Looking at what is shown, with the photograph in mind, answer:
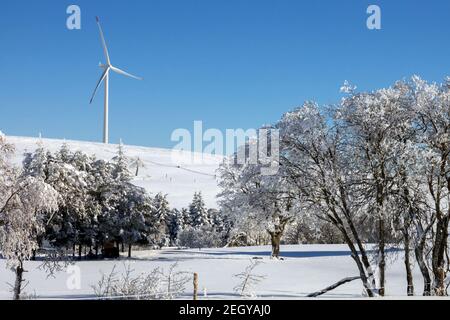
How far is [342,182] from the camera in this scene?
1522cm

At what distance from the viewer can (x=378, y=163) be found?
49.0 feet

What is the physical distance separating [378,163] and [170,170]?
11442cm

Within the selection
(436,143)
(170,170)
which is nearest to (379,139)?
(436,143)

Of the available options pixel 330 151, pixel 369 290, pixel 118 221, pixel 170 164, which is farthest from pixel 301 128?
pixel 170 164

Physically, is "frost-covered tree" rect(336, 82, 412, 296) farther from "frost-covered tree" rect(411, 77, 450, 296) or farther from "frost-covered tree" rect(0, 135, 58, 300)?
"frost-covered tree" rect(0, 135, 58, 300)

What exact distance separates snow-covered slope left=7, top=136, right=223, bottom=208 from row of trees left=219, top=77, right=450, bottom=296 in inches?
2936

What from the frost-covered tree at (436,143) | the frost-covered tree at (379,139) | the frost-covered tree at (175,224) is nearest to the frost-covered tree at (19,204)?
the frost-covered tree at (379,139)

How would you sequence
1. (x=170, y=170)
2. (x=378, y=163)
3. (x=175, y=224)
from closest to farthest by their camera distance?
(x=378, y=163) < (x=175, y=224) < (x=170, y=170)

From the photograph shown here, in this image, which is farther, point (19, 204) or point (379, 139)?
point (379, 139)

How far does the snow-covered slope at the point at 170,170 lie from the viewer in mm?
104731

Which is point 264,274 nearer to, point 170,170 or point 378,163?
point 378,163

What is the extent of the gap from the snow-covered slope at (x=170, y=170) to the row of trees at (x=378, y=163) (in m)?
74.6

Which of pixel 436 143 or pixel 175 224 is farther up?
pixel 436 143

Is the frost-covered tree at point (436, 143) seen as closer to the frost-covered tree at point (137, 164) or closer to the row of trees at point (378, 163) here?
the row of trees at point (378, 163)
